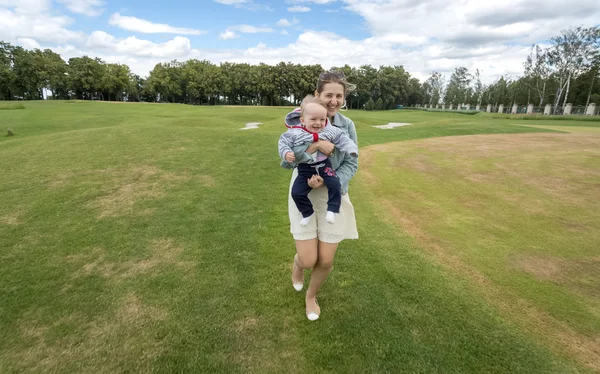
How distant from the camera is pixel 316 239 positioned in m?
3.06

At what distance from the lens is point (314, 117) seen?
9.16 ft

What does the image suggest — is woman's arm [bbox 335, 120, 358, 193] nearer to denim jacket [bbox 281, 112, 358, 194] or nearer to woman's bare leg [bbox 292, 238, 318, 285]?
denim jacket [bbox 281, 112, 358, 194]

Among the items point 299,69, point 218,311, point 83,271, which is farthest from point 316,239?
point 299,69

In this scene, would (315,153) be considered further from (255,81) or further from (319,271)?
(255,81)

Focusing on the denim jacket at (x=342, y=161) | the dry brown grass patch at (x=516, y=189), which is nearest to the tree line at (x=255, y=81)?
the dry brown grass patch at (x=516, y=189)

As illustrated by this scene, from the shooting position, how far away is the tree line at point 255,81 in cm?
5494

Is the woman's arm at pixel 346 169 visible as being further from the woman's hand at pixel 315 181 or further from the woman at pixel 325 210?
the woman's hand at pixel 315 181

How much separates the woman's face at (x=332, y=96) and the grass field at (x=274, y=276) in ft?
7.11

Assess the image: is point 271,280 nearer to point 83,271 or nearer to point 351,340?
point 351,340

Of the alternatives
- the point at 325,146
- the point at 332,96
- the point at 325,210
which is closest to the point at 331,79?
the point at 332,96

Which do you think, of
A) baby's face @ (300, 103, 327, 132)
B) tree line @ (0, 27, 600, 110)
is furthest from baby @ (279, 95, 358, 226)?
tree line @ (0, 27, 600, 110)

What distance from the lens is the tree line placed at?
54.9m

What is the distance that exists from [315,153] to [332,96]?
22.1 inches

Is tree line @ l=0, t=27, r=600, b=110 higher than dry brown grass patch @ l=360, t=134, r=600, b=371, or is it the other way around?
tree line @ l=0, t=27, r=600, b=110
